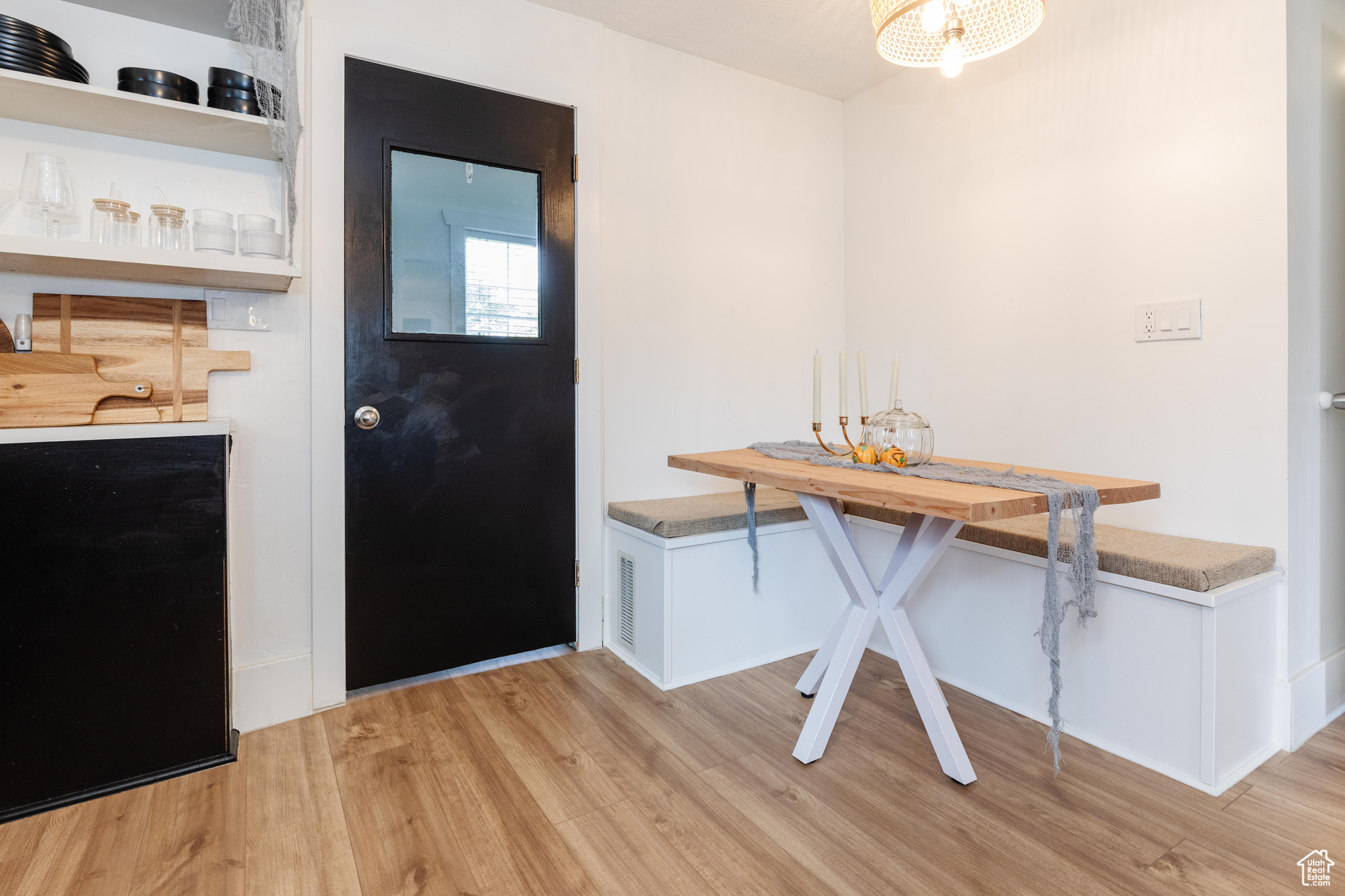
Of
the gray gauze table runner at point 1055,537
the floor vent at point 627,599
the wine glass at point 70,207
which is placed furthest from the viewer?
the floor vent at point 627,599

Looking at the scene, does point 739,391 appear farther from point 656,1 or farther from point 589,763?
point 589,763

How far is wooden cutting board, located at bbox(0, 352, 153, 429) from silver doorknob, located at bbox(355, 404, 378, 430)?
0.57 meters

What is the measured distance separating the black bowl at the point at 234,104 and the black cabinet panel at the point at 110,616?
33.9 inches

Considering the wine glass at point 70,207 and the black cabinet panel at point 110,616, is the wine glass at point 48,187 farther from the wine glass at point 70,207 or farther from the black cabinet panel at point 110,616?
the black cabinet panel at point 110,616

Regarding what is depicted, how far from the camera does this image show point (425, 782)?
1.68 m

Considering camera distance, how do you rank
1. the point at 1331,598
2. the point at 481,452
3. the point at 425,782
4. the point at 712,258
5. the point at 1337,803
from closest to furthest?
the point at 1337,803 < the point at 425,782 < the point at 1331,598 < the point at 481,452 < the point at 712,258

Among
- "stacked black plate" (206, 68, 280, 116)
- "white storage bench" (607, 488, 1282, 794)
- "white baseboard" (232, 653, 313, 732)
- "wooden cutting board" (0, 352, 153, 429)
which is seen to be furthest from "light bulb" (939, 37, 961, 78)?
"white baseboard" (232, 653, 313, 732)

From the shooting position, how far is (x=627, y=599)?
2.50 metres

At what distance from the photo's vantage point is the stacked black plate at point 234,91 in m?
1.78

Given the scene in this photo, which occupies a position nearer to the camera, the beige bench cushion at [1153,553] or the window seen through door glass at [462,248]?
the beige bench cushion at [1153,553]

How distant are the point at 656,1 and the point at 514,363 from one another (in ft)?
4.54

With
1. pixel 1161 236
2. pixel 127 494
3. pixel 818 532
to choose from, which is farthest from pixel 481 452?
pixel 1161 236

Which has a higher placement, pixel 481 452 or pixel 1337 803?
pixel 481 452

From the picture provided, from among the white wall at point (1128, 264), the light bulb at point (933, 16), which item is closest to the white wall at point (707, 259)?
the white wall at point (1128, 264)
